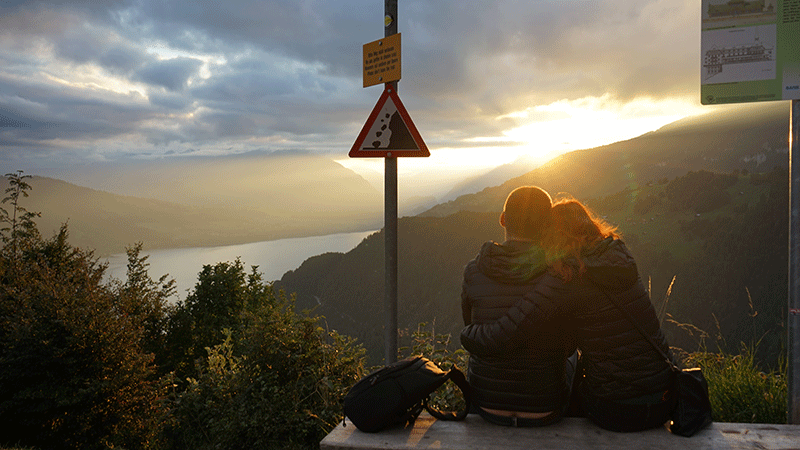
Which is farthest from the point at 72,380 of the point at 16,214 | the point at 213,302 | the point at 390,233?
the point at 16,214

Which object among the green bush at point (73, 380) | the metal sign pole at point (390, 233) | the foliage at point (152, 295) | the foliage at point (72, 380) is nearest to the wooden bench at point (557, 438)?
the metal sign pole at point (390, 233)

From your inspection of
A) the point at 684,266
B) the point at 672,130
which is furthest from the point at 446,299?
the point at 672,130

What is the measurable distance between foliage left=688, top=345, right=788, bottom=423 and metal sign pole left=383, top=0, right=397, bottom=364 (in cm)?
231

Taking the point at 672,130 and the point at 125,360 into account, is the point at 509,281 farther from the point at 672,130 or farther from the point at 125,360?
the point at 672,130

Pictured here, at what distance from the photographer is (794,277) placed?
3133mm

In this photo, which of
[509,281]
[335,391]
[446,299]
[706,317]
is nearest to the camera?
[509,281]

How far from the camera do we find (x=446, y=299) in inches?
3452

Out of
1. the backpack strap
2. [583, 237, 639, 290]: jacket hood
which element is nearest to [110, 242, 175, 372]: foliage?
the backpack strap

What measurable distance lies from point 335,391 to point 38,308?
23.0 ft

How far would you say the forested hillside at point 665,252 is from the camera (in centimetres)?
6900

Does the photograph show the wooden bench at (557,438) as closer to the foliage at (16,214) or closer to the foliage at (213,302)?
the foliage at (213,302)

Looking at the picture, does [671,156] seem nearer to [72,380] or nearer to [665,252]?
[665,252]

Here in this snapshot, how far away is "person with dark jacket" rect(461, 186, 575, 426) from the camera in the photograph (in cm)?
260

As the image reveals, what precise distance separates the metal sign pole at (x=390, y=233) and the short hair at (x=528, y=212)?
44.4 inches
